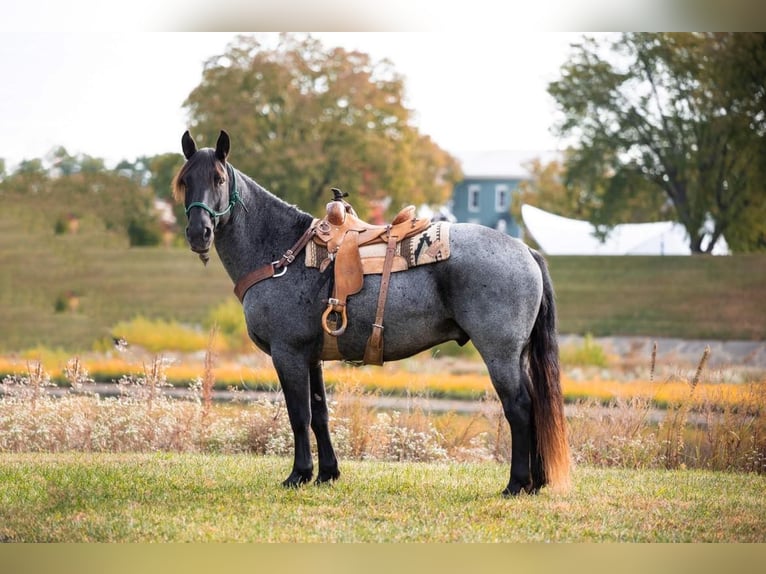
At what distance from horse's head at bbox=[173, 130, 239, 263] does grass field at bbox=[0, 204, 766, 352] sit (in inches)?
469

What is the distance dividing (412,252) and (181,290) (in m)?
13.4

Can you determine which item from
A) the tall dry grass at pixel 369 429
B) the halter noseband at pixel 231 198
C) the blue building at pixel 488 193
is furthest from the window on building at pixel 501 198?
the halter noseband at pixel 231 198

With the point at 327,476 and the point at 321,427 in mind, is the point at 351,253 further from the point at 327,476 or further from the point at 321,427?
the point at 327,476

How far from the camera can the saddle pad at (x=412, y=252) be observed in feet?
19.1

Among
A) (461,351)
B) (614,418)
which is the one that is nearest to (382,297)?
(614,418)

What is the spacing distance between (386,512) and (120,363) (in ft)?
35.2

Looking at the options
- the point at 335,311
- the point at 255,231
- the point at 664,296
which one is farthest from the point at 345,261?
the point at 664,296

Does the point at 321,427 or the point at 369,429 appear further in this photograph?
the point at 369,429

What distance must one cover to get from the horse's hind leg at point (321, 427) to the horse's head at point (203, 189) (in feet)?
3.93

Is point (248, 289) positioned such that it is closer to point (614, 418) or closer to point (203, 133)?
point (614, 418)

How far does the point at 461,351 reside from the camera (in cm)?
1769

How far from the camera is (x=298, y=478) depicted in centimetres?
→ 608

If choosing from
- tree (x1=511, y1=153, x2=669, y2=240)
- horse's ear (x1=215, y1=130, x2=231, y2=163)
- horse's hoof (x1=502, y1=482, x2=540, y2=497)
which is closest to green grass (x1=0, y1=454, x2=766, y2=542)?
horse's hoof (x1=502, y1=482, x2=540, y2=497)

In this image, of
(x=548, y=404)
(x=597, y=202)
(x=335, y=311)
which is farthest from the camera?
(x=597, y=202)
